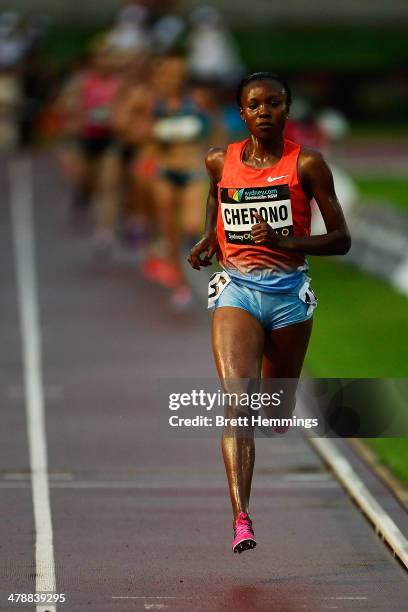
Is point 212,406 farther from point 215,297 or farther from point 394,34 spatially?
point 394,34

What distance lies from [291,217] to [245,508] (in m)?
1.44

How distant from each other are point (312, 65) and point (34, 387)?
106 feet

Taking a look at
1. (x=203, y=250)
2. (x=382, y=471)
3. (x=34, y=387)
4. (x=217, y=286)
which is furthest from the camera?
(x=34, y=387)

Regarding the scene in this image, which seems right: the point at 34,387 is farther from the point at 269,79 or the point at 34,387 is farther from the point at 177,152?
the point at 269,79

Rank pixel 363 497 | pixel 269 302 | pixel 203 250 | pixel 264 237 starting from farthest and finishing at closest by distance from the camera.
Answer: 1. pixel 363 497
2. pixel 203 250
3. pixel 269 302
4. pixel 264 237

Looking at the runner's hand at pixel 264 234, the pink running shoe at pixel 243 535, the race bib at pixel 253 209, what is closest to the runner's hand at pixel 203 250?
the race bib at pixel 253 209

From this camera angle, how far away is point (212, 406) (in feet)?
29.1

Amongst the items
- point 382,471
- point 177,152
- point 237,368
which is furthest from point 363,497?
point 177,152

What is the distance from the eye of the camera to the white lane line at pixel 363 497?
8680 mm

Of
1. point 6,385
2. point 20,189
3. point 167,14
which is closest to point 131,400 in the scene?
point 6,385

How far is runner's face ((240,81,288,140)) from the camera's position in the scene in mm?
8156

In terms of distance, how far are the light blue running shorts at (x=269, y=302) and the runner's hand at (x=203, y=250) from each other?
216 mm

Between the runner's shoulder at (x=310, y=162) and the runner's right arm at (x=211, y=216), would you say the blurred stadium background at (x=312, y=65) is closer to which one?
the runner's right arm at (x=211, y=216)

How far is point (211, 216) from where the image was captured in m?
8.76
